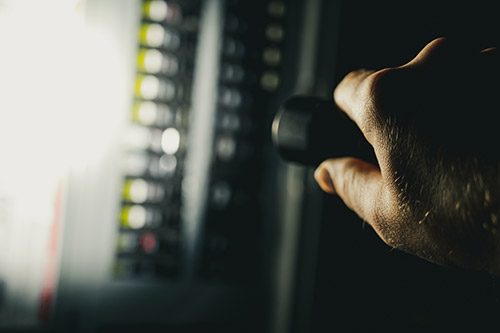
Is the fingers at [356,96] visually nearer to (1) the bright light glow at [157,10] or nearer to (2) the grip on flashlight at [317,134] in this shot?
(2) the grip on flashlight at [317,134]

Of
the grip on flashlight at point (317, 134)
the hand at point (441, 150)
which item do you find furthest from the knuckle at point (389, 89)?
the grip on flashlight at point (317, 134)

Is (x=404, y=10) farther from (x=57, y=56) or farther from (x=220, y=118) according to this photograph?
(x=57, y=56)

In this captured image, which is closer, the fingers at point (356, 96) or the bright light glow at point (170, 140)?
the fingers at point (356, 96)

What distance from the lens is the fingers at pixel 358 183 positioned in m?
0.43

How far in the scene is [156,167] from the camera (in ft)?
4.89

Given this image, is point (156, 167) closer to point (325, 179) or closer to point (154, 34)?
point (154, 34)

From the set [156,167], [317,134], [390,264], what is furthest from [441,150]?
[156,167]

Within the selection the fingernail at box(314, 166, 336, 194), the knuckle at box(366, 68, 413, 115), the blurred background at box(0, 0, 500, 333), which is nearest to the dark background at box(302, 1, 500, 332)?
the fingernail at box(314, 166, 336, 194)

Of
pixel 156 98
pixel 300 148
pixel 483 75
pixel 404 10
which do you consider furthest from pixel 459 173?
pixel 156 98

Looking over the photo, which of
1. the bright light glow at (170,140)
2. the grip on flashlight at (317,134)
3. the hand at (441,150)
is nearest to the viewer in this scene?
the hand at (441,150)

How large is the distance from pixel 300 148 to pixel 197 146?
1.02 meters

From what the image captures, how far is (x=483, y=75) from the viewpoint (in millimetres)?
343

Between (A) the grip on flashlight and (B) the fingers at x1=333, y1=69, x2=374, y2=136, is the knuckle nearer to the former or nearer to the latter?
(B) the fingers at x1=333, y1=69, x2=374, y2=136

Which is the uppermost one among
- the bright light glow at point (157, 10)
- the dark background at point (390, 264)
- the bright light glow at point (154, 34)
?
the bright light glow at point (157, 10)
